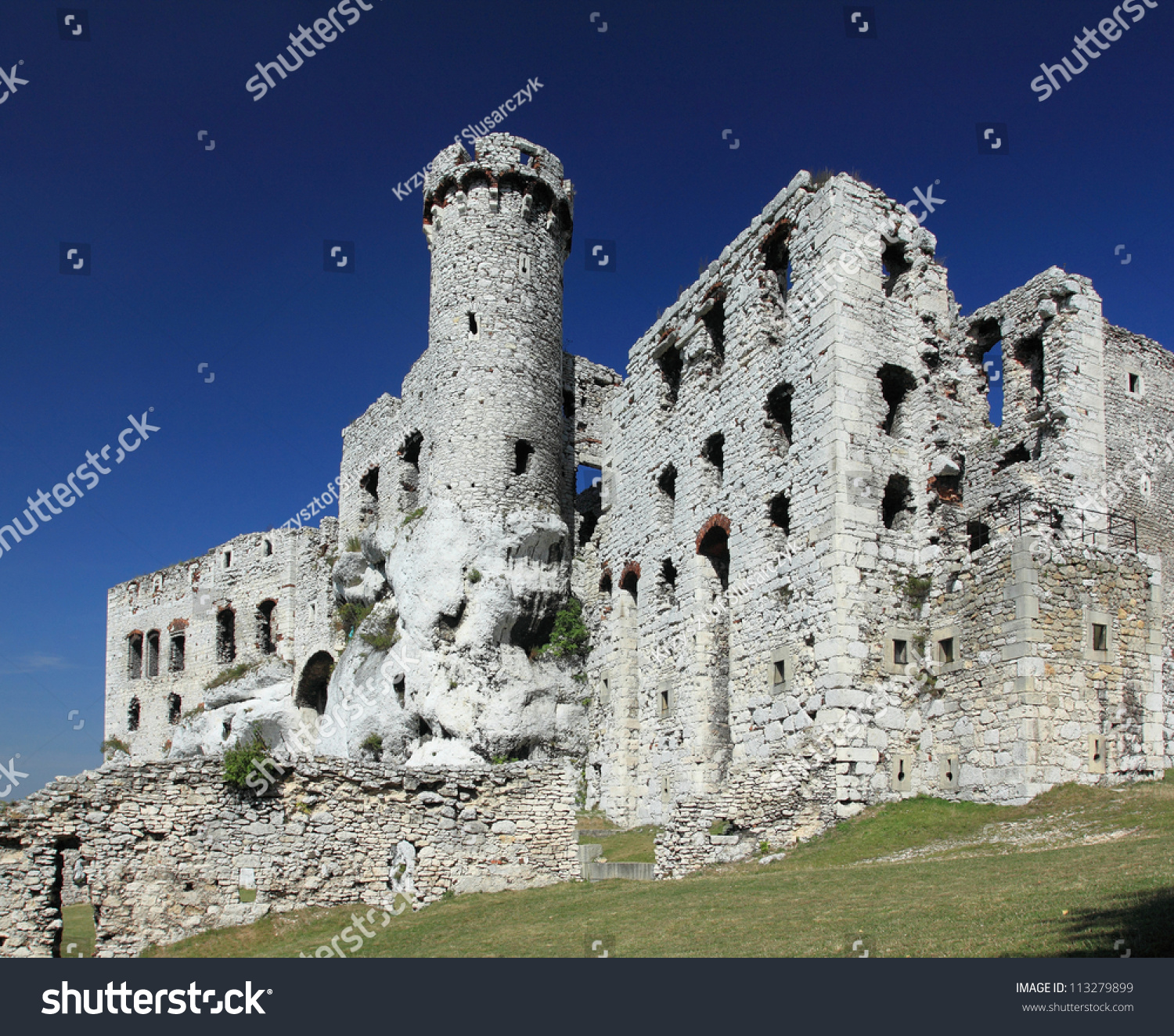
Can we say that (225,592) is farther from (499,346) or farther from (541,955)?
(541,955)

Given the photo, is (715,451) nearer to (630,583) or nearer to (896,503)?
(630,583)

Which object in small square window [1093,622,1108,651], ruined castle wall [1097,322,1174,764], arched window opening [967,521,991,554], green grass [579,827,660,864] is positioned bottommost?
green grass [579,827,660,864]

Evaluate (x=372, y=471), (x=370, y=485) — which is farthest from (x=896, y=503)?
(x=370, y=485)

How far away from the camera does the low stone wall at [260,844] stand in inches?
510

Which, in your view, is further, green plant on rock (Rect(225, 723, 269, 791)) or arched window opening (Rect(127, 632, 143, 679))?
arched window opening (Rect(127, 632, 143, 679))

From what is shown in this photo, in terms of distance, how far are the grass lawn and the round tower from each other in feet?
44.2

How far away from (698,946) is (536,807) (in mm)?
6535

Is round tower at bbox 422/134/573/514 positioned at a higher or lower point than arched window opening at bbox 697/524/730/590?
higher

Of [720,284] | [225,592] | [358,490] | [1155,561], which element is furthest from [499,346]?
[225,592]

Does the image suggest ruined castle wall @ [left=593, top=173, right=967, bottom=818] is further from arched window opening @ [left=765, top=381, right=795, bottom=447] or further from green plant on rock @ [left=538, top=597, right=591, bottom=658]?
green plant on rock @ [left=538, top=597, right=591, bottom=658]

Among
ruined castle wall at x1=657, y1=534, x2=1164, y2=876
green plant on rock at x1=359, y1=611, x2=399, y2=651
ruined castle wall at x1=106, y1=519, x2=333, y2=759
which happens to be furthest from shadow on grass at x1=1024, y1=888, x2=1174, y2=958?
ruined castle wall at x1=106, y1=519, x2=333, y2=759

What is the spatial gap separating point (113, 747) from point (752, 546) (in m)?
34.4

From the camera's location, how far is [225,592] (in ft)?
137

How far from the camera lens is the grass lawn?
857 centimetres
